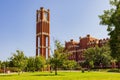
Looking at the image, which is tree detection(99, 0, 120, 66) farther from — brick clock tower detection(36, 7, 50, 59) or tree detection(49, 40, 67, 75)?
brick clock tower detection(36, 7, 50, 59)

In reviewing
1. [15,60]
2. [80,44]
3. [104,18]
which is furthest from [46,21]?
[104,18]

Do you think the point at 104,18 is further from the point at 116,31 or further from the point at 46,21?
the point at 46,21

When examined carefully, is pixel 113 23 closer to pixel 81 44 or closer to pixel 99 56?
pixel 99 56

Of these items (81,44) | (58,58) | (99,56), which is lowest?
(58,58)

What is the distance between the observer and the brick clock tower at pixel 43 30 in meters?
113

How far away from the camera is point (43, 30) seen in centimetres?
11419

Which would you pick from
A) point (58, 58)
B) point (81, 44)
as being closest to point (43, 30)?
point (81, 44)

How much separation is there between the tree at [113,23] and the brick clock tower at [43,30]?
85.9 meters

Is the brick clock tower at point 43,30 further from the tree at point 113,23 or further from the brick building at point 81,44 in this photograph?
the tree at point 113,23

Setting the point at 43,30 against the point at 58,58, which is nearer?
the point at 58,58

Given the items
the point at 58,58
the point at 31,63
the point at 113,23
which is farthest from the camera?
the point at 31,63

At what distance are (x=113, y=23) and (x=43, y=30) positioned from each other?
8976cm

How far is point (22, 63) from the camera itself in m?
52.2

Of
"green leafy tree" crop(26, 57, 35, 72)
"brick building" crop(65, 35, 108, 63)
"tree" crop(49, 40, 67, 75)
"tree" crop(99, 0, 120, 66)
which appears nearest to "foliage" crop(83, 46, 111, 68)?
"brick building" crop(65, 35, 108, 63)
